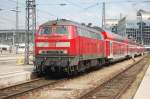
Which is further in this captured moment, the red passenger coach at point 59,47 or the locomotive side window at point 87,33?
the locomotive side window at point 87,33

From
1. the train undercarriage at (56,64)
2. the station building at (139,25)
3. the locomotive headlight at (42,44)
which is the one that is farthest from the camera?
the station building at (139,25)

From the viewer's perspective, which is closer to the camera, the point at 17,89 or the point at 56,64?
the point at 17,89

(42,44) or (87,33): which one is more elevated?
(87,33)

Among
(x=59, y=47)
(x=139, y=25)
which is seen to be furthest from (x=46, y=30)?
(x=139, y=25)

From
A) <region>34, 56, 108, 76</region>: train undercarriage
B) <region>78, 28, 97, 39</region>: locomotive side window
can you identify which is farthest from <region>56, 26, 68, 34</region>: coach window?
<region>34, 56, 108, 76</region>: train undercarriage

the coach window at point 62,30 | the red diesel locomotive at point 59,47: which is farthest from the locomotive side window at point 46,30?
the coach window at point 62,30

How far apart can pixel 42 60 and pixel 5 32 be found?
9780 centimetres

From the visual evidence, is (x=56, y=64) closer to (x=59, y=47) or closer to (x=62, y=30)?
(x=59, y=47)

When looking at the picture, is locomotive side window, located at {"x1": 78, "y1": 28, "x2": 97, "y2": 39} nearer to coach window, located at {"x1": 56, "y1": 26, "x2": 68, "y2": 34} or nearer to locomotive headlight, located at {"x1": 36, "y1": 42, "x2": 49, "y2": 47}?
coach window, located at {"x1": 56, "y1": 26, "x2": 68, "y2": 34}

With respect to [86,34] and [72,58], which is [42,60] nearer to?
[72,58]

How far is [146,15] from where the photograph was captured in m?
145

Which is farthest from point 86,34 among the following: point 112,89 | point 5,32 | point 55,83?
point 5,32

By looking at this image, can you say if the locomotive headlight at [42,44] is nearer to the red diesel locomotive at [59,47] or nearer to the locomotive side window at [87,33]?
the red diesel locomotive at [59,47]

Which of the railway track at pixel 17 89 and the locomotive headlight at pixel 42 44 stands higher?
the locomotive headlight at pixel 42 44
